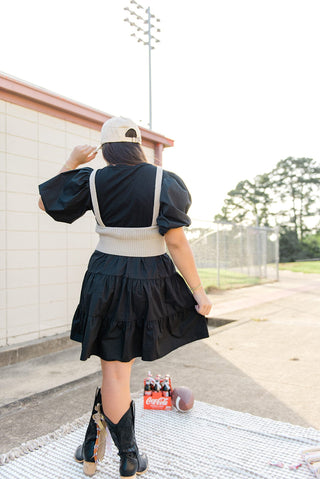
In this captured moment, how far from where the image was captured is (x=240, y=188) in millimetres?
41031

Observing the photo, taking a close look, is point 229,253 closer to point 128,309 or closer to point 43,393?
point 43,393

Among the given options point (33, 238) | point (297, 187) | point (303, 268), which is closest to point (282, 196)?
point (297, 187)

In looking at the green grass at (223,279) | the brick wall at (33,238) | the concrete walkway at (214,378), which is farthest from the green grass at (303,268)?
the brick wall at (33,238)

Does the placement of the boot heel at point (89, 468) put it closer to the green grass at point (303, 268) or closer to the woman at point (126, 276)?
the woman at point (126, 276)

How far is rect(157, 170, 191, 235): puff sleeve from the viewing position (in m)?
1.74

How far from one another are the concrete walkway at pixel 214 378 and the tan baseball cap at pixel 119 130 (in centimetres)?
176

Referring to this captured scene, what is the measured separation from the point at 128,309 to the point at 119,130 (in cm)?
81

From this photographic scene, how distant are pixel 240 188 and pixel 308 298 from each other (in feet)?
110

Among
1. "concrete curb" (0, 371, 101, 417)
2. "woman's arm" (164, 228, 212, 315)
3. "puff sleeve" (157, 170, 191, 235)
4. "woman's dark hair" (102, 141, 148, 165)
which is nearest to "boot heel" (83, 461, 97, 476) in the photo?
"woman's arm" (164, 228, 212, 315)

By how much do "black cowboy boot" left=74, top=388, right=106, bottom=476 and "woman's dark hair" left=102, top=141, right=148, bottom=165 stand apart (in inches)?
43.4

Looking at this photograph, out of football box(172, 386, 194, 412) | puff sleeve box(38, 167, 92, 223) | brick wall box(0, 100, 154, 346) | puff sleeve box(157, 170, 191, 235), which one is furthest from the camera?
brick wall box(0, 100, 154, 346)

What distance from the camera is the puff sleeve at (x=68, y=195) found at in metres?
1.85

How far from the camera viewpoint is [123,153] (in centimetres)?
184

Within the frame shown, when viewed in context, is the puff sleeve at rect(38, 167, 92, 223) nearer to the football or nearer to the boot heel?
the boot heel
